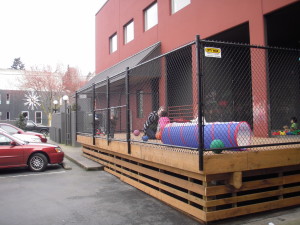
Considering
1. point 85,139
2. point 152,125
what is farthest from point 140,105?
point 85,139

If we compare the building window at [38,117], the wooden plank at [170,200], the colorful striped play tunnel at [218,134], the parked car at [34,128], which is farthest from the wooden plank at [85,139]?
the building window at [38,117]

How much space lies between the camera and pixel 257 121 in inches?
303

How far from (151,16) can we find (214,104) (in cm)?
751

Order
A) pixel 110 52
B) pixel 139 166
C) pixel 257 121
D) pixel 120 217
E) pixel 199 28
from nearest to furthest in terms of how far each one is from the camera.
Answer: pixel 120 217 < pixel 139 166 < pixel 257 121 < pixel 199 28 < pixel 110 52

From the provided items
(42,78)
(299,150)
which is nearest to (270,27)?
(299,150)

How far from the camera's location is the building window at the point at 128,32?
669 inches

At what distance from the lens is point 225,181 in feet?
14.8

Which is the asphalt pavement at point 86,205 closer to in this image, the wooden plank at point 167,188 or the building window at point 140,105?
the wooden plank at point 167,188

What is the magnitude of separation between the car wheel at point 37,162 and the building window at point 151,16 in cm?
837

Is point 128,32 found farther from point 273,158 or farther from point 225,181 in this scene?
point 225,181

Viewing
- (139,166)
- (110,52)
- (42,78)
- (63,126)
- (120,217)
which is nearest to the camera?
(120,217)

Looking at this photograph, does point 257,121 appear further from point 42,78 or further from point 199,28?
point 42,78

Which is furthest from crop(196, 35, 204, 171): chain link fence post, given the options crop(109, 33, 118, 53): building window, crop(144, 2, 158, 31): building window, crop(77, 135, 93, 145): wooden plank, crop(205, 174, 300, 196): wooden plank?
crop(109, 33, 118, 53): building window

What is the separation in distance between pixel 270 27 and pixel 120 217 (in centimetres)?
771
